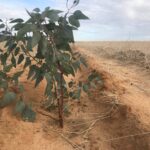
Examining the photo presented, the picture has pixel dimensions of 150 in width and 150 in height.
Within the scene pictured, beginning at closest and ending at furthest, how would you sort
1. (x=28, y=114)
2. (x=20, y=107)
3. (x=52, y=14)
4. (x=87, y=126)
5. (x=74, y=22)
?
1. (x=52, y=14)
2. (x=74, y=22)
3. (x=20, y=107)
4. (x=28, y=114)
5. (x=87, y=126)

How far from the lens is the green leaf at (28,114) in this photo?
4059 millimetres

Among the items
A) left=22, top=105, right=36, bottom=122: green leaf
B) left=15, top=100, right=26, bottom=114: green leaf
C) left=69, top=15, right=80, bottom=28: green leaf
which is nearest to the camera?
left=69, top=15, right=80, bottom=28: green leaf

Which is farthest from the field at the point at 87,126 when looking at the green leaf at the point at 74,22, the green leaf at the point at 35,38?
the green leaf at the point at 74,22

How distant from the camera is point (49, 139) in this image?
4.07 m

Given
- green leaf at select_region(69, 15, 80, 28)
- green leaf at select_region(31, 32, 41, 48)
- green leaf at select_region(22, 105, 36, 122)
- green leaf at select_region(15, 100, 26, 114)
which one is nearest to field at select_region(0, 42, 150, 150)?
green leaf at select_region(22, 105, 36, 122)

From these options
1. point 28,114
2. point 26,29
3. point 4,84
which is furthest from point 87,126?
point 26,29

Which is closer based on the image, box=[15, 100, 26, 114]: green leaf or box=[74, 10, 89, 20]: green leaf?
box=[74, 10, 89, 20]: green leaf

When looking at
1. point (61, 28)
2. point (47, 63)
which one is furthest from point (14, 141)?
point (61, 28)

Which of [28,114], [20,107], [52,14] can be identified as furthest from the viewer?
[28,114]

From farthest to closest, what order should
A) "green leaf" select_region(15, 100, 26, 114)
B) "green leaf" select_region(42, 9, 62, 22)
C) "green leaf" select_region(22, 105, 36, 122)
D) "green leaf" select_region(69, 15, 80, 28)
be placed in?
"green leaf" select_region(22, 105, 36, 122) → "green leaf" select_region(15, 100, 26, 114) → "green leaf" select_region(69, 15, 80, 28) → "green leaf" select_region(42, 9, 62, 22)

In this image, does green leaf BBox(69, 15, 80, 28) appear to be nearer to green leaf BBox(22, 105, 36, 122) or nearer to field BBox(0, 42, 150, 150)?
green leaf BBox(22, 105, 36, 122)

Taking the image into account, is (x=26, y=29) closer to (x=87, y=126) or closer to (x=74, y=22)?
(x=74, y=22)

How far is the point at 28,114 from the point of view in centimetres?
410

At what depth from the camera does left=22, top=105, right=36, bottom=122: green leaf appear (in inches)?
160
